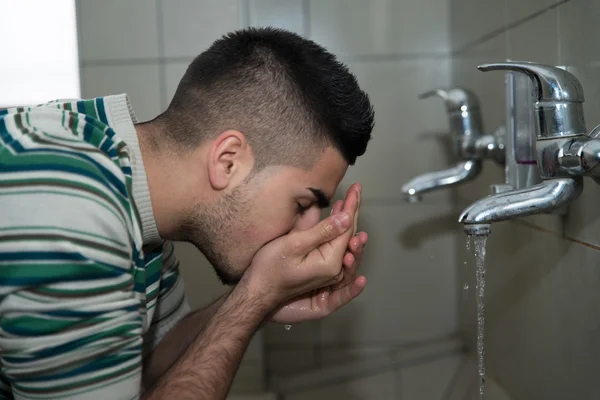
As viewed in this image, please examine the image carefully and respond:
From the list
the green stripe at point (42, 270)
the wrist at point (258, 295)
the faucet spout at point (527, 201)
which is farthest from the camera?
the wrist at point (258, 295)

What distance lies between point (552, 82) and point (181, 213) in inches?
17.5

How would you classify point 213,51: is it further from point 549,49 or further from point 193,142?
point 549,49

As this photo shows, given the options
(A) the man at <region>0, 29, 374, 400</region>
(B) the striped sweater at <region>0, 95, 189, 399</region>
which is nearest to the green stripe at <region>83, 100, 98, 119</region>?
(A) the man at <region>0, 29, 374, 400</region>

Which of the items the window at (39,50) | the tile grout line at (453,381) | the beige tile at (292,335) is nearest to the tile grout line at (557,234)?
the tile grout line at (453,381)

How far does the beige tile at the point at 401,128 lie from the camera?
110cm

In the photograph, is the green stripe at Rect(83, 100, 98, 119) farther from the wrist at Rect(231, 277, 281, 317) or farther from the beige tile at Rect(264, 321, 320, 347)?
the beige tile at Rect(264, 321, 320, 347)

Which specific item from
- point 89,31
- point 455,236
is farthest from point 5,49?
point 455,236

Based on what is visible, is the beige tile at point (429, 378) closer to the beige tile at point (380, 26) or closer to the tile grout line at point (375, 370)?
the tile grout line at point (375, 370)

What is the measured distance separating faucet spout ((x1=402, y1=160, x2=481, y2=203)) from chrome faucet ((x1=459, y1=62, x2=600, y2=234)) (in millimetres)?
265

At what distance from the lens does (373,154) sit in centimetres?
111

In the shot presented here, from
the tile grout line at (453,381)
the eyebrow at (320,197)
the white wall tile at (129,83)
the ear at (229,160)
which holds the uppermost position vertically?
the white wall tile at (129,83)

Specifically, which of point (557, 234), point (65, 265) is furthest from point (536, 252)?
point (65, 265)

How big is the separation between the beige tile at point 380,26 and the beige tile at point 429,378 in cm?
56

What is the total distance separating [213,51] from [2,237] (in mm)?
362
